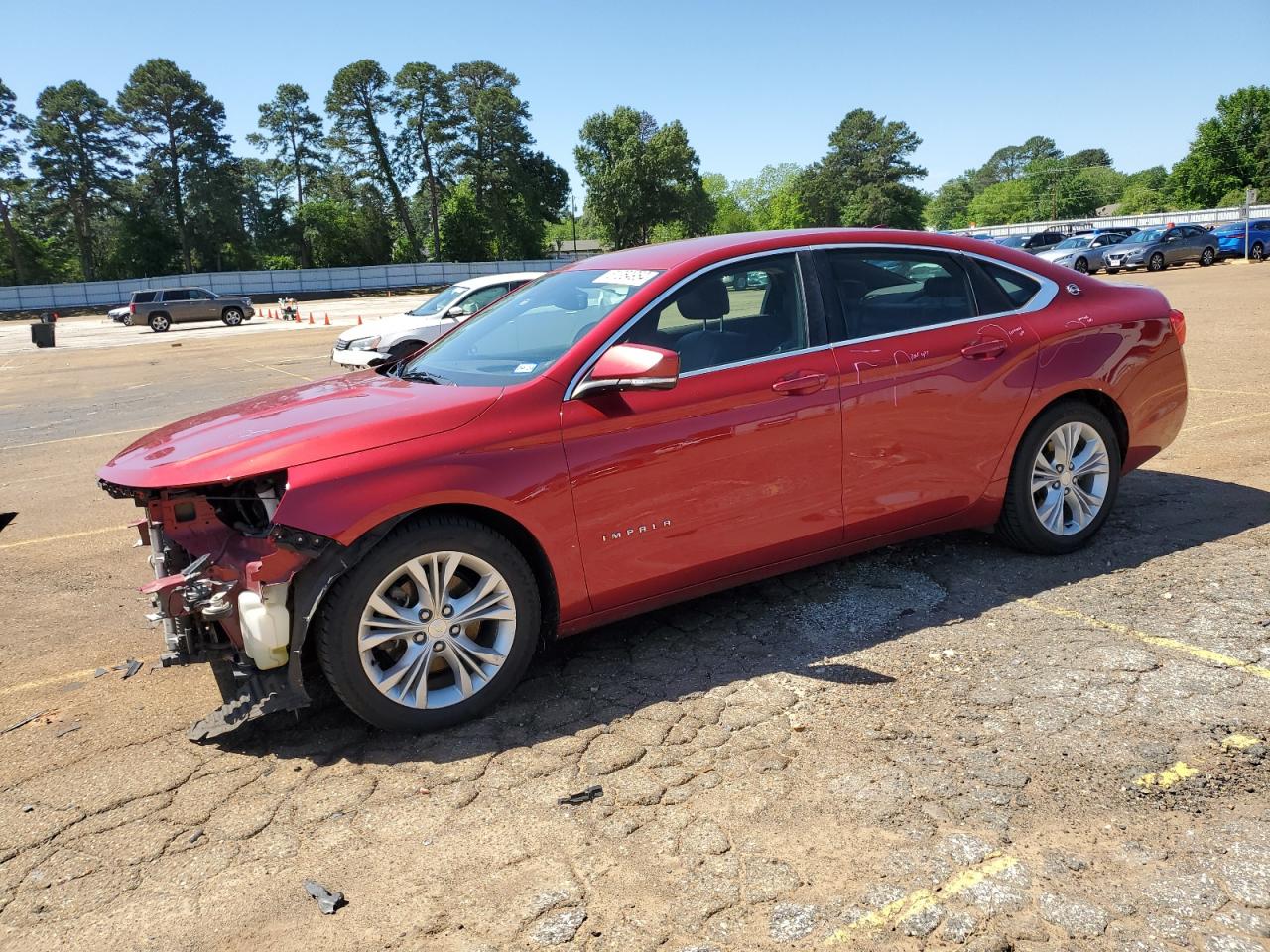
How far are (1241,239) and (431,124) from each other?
66.6m

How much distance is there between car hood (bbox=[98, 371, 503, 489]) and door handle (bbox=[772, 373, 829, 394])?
1.21 metres

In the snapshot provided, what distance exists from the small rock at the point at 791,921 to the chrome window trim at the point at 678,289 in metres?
1.99

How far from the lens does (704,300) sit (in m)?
4.19

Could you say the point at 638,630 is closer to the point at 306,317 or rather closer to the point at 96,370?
the point at 96,370

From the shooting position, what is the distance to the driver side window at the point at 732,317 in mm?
4047

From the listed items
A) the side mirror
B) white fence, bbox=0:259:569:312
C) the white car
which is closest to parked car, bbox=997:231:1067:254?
white fence, bbox=0:259:569:312

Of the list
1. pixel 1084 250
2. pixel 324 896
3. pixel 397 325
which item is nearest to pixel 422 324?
pixel 397 325

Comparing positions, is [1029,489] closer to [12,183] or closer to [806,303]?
[806,303]

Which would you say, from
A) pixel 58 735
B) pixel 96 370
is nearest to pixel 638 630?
pixel 58 735

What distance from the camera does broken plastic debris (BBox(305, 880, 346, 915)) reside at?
2646 millimetres

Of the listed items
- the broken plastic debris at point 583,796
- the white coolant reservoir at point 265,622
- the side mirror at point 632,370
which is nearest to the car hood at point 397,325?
the side mirror at point 632,370

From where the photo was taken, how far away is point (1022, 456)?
480 centimetres

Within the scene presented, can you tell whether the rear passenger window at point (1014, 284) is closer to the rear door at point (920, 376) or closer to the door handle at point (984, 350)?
the rear door at point (920, 376)

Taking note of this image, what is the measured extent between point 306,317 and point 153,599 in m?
38.5
